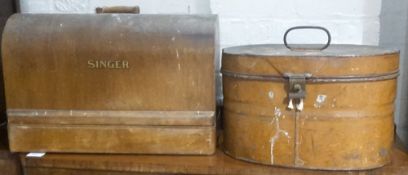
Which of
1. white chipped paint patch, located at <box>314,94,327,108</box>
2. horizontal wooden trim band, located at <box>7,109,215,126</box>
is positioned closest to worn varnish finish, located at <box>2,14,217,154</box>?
horizontal wooden trim band, located at <box>7,109,215,126</box>

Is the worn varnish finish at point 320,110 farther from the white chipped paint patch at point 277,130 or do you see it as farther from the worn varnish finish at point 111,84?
the worn varnish finish at point 111,84

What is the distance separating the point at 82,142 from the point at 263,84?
50 centimetres

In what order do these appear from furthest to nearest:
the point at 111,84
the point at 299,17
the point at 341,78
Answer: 1. the point at 299,17
2. the point at 111,84
3. the point at 341,78

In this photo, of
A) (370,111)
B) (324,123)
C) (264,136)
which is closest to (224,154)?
(264,136)

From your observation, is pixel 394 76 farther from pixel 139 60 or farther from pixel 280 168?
pixel 139 60

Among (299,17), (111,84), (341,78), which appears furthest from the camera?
(299,17)

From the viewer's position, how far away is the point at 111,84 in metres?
1.13

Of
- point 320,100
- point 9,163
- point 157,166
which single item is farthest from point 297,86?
point 9,163

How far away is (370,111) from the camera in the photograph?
103cm

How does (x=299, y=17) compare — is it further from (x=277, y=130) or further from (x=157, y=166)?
(x=157, y=166)

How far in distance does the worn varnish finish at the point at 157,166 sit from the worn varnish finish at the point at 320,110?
2 cm

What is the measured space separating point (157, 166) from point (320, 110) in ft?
1.40

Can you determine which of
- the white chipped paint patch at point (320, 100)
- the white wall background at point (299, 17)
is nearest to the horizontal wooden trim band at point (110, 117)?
the white chipped paint patch at point (320, 100)

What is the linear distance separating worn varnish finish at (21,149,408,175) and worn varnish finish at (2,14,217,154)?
0.08 feet
